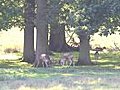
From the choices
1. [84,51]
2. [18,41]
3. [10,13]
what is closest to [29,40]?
[10,13]

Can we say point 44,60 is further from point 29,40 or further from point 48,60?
point 29,40

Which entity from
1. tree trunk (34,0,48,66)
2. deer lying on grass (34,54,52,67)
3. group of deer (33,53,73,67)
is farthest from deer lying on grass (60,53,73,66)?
tree trunk (34,0,48,66)

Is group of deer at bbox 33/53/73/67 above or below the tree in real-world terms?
below

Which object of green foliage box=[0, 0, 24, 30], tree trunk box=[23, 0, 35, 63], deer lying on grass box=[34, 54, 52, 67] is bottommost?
deer lying on grass box=[34, 54, 52, 67]

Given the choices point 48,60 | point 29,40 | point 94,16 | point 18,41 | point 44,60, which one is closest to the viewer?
point 94,16

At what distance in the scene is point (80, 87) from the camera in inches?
589

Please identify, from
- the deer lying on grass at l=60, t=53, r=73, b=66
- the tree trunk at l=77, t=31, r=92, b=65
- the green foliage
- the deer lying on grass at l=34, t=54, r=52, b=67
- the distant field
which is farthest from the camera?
the distant field

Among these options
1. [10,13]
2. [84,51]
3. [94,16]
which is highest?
[10,13]

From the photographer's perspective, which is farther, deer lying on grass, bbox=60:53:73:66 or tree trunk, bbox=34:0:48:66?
deer lying on grass, bbox=60:53:73:66

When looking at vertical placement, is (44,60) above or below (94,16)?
below

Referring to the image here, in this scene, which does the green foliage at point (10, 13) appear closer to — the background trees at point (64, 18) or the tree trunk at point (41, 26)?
the background trees at point (64, 18)

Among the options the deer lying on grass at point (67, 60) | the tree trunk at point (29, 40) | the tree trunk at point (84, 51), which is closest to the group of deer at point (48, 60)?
the deer lying on grass at point (67, 60)

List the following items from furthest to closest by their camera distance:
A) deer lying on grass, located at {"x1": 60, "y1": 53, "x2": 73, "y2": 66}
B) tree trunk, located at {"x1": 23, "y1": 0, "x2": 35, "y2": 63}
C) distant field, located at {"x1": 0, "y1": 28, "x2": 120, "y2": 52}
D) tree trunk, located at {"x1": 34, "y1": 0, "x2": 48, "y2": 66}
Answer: distant field, located at {"x1": 0, "y1": 28, "x2": 120, "y2": 52}
tree trunk, located at {"x1": 23, "y1": 0, "x2": 35, "y2": 63}
deer lying on grass, located at {"x1": 60, "y1": 53, "x2": 73, "y2": 66}
tree trunk, located at {"x1": 34, "y1": 0, "x2": 48, "y2": 66}

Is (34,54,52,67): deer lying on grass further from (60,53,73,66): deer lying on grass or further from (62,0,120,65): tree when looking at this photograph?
(62,0,120,65): tree
